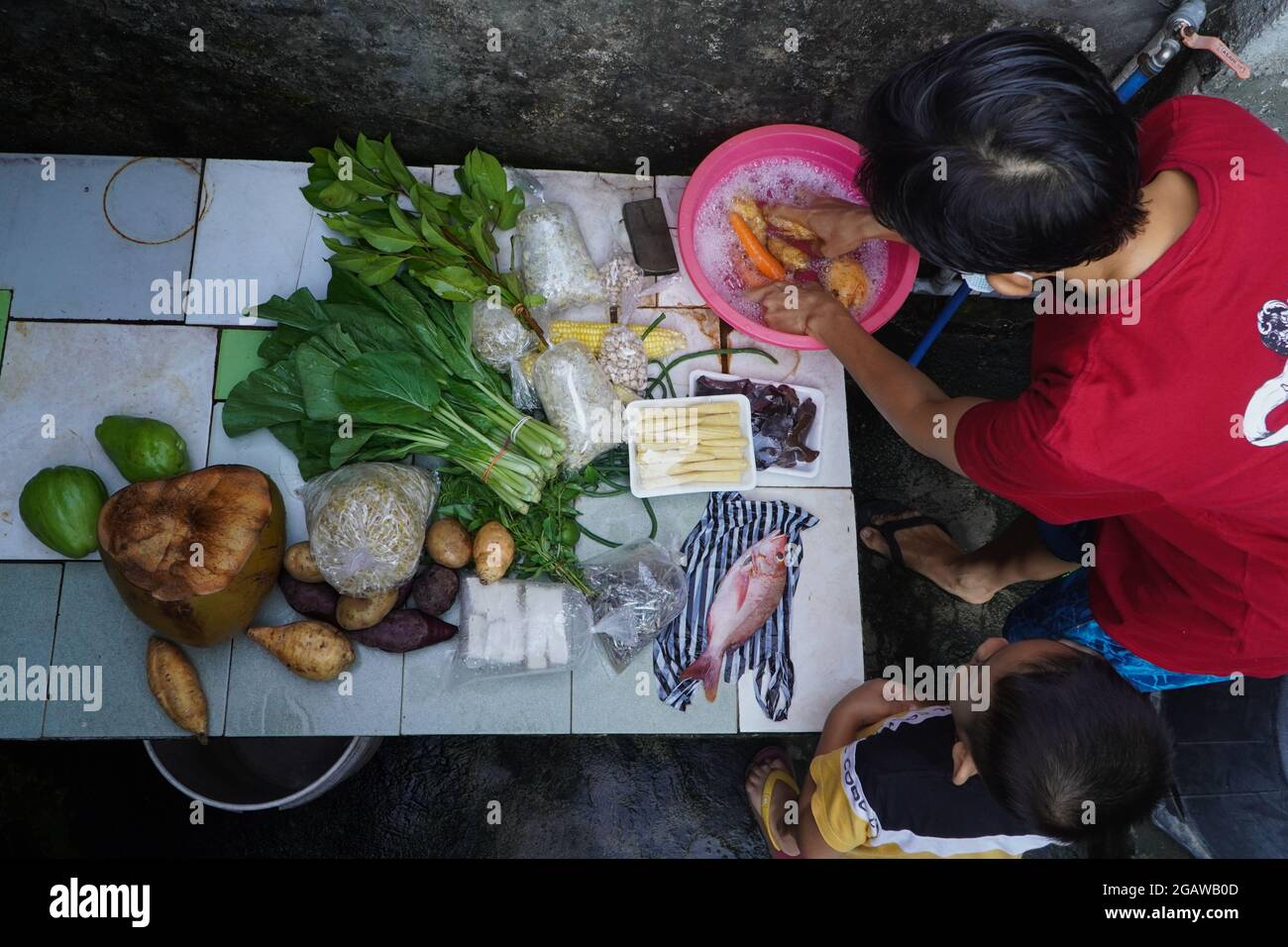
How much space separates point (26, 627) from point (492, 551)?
1.50 metres

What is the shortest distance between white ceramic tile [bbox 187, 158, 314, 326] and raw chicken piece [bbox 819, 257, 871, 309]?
5.97 feet

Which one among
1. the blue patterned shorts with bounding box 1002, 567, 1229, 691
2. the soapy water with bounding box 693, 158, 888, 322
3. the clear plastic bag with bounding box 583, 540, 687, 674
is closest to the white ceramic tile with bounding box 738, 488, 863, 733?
the clear plastic bag with bounding box 583, 540, 687, 674

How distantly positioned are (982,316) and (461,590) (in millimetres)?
2680

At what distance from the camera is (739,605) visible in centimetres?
259

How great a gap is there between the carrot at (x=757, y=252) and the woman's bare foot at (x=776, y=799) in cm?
194

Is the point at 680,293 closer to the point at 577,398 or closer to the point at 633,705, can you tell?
the point at 577,398

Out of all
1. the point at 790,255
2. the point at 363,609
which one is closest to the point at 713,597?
the point at 363,609

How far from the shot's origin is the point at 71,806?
10.5ft

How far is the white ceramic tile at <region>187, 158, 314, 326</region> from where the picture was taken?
2768 mm

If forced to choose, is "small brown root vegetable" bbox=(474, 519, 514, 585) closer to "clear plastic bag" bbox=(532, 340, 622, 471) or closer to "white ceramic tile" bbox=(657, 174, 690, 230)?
"clear plastic bag" bbox=(532, 340, 622, 471)

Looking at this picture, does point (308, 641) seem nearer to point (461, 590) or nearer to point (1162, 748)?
point (461, 590)

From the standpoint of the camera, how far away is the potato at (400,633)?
2.46 m

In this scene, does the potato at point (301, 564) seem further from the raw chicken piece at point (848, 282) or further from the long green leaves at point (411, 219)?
the raw chicken piece at point (848, 282)
